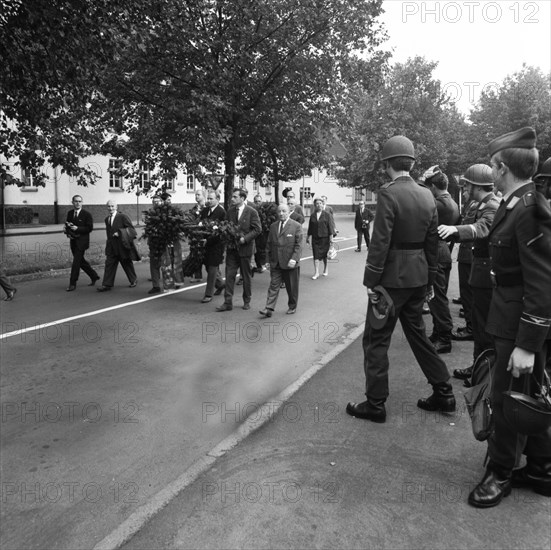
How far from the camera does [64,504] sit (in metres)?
3.25

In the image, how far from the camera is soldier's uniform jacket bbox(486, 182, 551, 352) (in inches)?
112

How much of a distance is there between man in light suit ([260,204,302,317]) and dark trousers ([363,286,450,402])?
178 inches

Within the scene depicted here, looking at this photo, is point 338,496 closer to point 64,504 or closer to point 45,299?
point 64,504

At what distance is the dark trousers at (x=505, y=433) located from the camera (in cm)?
307

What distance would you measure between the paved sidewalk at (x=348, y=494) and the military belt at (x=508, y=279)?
1.30m

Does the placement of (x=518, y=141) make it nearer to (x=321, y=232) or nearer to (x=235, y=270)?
(x=235, y=270)

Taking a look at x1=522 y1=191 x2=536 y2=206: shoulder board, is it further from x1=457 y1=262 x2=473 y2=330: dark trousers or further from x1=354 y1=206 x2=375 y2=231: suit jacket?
x1=354 y1=206 x2=375 y2=231: suit jacket

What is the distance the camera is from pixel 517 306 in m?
3.04

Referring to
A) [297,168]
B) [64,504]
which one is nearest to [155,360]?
[64,504]

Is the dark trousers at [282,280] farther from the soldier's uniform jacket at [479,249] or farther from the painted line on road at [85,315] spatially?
the soldier's uniform jacket at [479,249]

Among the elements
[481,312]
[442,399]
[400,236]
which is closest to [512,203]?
→ [400,236]

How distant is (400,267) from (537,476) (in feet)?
5.63

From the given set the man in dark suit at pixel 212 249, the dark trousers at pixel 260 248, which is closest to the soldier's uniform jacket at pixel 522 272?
the man in dark suit at pixel 212 249

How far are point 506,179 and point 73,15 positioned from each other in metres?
7.78
